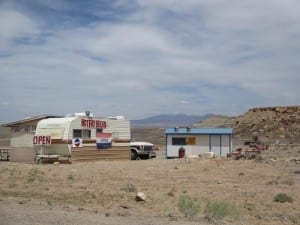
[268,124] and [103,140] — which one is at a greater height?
[268,124]

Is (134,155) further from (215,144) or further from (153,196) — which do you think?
(153,196)

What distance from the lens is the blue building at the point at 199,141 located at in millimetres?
39250

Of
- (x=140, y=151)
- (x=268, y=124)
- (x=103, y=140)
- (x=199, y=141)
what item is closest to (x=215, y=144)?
(x=199, y=141)

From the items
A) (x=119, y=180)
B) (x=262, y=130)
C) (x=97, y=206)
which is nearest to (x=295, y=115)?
(x=262, y=130)

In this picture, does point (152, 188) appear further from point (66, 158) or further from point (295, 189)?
point (66, 158)

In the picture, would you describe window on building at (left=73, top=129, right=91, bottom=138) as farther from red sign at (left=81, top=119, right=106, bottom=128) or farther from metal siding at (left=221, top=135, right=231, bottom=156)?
metal siding at (left=221, top=135, right=231, bottom=156)

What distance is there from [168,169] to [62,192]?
34.4 feet

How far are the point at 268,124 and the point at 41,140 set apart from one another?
209 feet

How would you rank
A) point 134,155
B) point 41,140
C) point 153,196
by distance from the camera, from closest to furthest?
point 153,196 → point 41,140 → point 134,155

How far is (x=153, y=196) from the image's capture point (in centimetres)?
1597

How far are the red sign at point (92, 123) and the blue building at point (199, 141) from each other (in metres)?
7.37

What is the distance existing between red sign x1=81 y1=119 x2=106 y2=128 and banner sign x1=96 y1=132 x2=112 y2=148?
0.55 m

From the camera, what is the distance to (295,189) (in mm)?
18766

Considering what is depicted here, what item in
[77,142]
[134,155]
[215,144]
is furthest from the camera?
[215,144]
